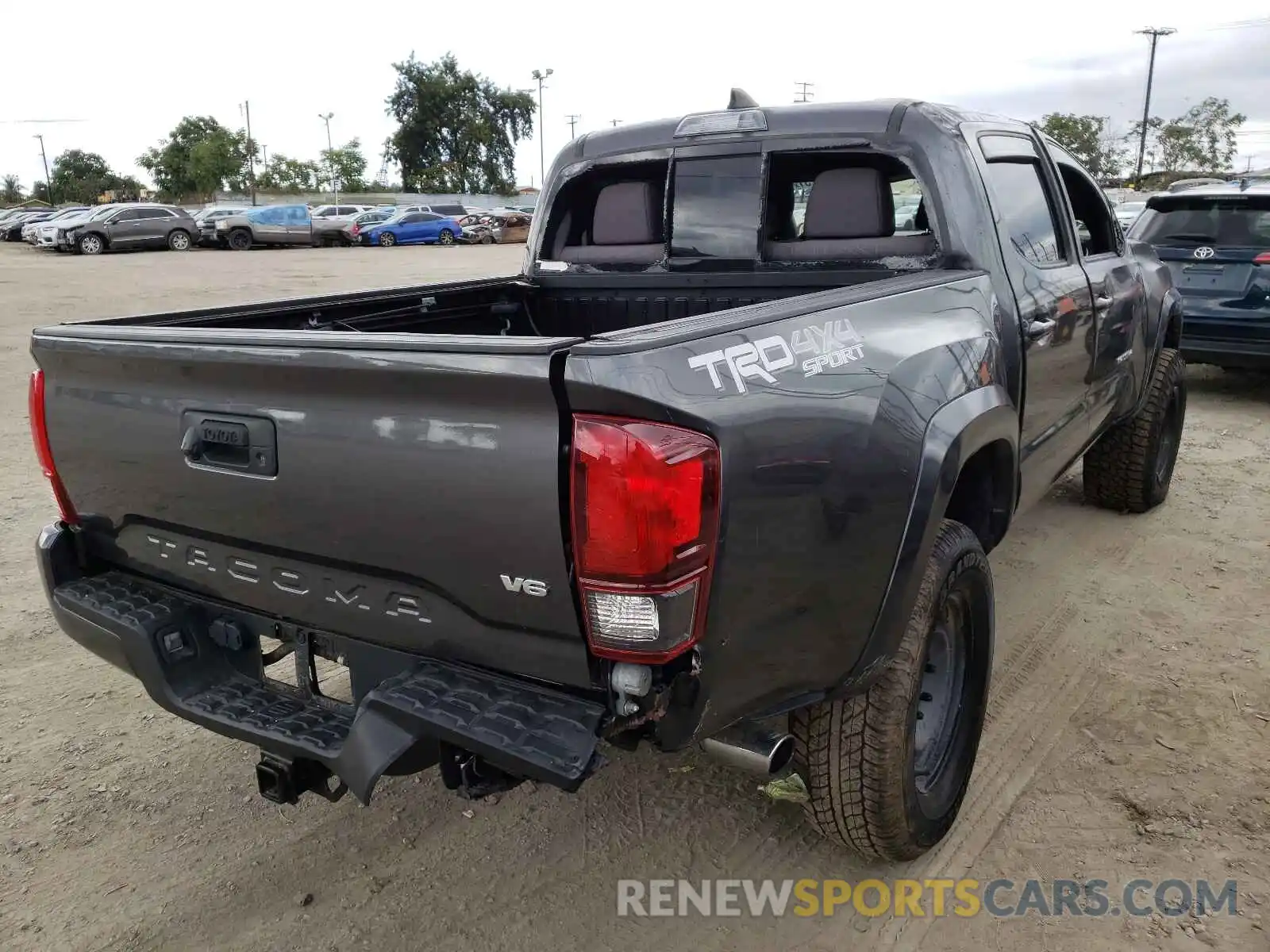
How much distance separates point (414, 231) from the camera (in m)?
36.6

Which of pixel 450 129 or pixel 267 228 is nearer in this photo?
pixel 267 228

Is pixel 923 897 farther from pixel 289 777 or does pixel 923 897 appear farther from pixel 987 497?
pixel 289 777

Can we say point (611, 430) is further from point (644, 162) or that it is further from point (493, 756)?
point (644, 162)

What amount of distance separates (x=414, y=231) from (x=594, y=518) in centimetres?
3687

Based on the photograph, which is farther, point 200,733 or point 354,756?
point 200,733

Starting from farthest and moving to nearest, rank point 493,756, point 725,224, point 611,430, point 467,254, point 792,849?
point 467,254
point 725,224
point 792,849
point 493,756
point 611,430

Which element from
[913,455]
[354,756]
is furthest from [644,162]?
[354,756]

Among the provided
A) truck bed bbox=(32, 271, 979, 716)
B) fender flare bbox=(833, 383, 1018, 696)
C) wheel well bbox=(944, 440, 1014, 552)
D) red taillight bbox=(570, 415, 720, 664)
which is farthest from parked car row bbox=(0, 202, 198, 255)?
red taillight bbox=(570, 415, 720, 664)

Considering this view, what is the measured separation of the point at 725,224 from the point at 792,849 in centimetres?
219

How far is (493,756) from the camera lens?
189 centimetres

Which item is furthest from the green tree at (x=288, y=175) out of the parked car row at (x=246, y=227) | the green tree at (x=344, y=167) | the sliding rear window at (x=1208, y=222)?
the sliding rear window at (x=1208, y=222)

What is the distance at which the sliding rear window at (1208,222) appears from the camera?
773 cm

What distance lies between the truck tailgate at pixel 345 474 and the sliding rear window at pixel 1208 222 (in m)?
7.93

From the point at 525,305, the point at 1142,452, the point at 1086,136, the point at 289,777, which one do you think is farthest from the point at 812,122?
the point at 1086,136
